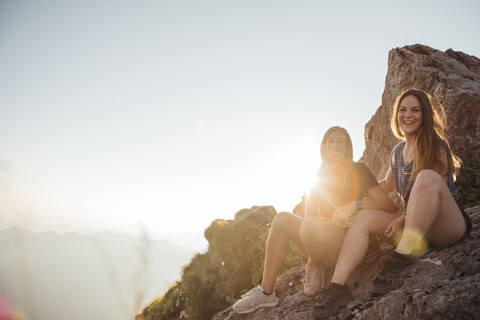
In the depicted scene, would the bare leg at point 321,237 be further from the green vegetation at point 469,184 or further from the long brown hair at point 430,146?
the green vegetation at point 469,184

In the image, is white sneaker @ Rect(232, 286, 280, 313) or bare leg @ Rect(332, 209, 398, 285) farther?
white sneaker @ Rect(232, 286, 280, 313)

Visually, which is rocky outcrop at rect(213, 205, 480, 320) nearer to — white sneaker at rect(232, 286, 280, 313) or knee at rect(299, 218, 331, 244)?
white sneaker at rect(232, 286, 280, 313)

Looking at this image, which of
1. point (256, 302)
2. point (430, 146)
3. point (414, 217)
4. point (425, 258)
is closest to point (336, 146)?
point (430, 146)

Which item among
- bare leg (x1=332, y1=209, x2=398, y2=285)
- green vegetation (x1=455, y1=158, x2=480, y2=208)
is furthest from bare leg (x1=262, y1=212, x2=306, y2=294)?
green vegetation (x1=455, y1=158, x2=480, y2=208)

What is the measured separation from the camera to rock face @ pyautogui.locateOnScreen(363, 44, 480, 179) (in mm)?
5547

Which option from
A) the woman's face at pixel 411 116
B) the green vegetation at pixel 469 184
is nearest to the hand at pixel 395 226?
the woman's face at pixel 411 116

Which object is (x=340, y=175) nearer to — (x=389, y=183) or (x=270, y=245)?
(x=389, y=183)

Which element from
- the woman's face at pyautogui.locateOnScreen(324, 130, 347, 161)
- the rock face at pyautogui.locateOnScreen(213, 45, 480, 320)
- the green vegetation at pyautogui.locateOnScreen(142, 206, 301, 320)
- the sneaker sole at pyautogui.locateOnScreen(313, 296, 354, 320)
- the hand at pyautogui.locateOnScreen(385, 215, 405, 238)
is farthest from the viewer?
the green vegetation at pyautogui.locateOnScreen(142, 206, 301, 320)

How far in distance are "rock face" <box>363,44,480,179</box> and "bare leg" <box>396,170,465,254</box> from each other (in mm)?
3768

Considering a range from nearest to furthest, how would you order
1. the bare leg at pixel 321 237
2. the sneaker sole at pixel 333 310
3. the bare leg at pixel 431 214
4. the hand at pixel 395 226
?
the bare leg at pixel 431 214
the sneaker sole at pixel 333 310
the hand at pixel 395 226
the bare leg at pixel 321 237

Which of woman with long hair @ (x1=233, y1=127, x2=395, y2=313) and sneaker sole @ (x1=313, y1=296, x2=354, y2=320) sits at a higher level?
woman with long hair @ (x1=233, y1=127, x2=395, y2=313)

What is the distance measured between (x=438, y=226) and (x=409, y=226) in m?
0.35

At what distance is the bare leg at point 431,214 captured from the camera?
98.2 inches

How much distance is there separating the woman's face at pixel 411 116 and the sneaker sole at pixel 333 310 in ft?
6.83
